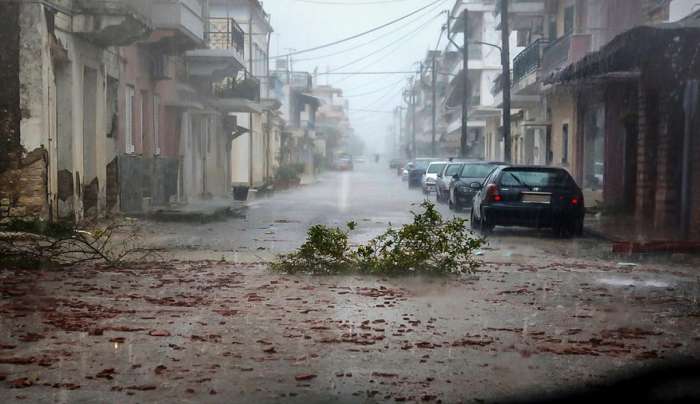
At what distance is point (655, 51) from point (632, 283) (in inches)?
312

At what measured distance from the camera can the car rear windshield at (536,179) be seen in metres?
17.5

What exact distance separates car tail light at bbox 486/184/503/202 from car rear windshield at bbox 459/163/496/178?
9.67 metres

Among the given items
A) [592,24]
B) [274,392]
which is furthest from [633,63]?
[274,392]

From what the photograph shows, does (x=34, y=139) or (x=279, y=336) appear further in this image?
(x=34, y=139)

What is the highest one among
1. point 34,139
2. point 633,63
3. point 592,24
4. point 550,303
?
point 592,24

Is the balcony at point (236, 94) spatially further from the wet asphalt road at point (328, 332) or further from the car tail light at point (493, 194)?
the wet asphalt road at point (328, 332)

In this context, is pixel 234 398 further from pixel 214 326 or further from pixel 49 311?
pixel 49 311

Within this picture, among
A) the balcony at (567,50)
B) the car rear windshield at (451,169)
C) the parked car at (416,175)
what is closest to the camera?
the balcony at (567,50)

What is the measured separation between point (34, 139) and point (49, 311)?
853 centimetres

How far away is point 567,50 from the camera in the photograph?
90.8ft

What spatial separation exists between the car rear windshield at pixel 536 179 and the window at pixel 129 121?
10.6 metres

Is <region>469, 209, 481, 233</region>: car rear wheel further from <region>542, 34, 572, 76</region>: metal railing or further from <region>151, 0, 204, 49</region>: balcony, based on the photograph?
<region>542, 34, 572, 76</region>: metal railing

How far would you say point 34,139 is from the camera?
52.4ft

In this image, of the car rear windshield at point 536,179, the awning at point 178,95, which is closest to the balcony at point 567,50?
the car rear windshield at point 536,179
